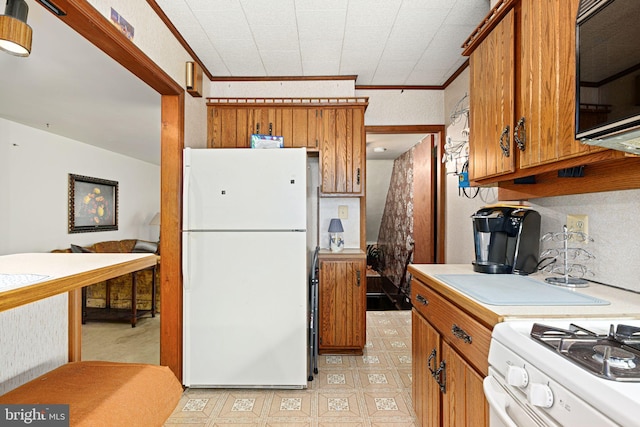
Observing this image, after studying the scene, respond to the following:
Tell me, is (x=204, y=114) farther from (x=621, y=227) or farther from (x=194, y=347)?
(x=621, y=227)

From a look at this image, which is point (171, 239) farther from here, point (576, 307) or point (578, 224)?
point (578, 224)

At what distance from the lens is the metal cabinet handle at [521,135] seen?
1.30 metres

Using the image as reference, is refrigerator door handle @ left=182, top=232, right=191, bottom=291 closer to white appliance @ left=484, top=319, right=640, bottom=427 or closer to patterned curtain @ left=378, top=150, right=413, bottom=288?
white appliance @ left=484, top=319, right=640, bottom=427

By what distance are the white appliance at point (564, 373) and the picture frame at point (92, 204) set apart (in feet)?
17.8

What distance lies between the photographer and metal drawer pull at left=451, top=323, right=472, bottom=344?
1.10 metres

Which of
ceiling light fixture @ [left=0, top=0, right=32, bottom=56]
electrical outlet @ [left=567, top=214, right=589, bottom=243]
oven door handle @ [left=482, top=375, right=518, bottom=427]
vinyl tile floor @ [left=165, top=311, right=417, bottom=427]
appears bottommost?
vinyl tile floor @ [left=165, top=311, right=417, bottom=427]

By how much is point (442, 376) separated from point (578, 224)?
0.87 m

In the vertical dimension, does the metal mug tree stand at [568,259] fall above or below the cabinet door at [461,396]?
above

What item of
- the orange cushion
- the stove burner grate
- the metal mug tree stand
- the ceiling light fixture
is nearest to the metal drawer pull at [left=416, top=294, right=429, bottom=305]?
the metal mug tree stand

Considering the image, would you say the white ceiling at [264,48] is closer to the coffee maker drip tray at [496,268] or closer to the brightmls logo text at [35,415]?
the coffee maker drip tray at [496,268]

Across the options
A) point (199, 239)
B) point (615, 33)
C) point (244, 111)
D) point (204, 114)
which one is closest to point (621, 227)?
point (615, 33)

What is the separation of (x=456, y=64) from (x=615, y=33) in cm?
193

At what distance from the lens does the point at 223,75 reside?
285 cm

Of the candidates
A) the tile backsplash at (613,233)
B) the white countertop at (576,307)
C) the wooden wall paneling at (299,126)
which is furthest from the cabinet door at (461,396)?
the wooden wall paneling at (299,126)
